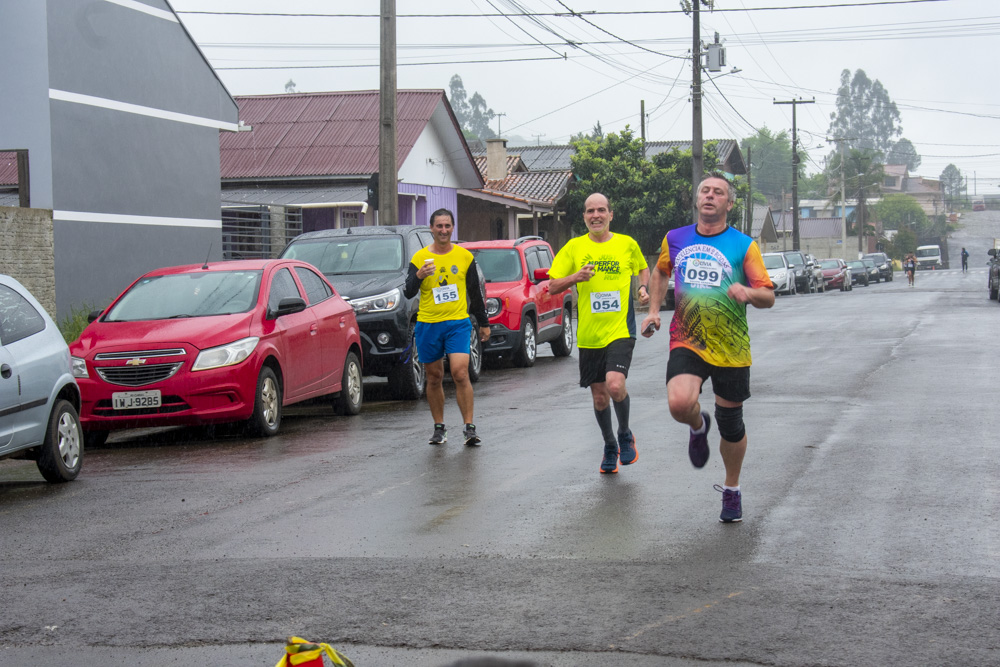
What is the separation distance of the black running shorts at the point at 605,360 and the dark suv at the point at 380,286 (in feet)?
14.3

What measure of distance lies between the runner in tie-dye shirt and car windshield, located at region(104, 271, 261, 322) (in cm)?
552

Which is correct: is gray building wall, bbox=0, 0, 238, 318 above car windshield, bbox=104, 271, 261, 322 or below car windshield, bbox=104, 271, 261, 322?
above

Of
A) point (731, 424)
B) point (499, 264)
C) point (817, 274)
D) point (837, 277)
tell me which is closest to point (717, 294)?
point (731, 424)

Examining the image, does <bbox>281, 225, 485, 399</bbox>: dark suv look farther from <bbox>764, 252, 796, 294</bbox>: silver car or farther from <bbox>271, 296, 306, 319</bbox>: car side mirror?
<bbox>764, 252, 796, 294</bbox>: silver car

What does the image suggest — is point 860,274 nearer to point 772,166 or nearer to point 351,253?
point 351,253

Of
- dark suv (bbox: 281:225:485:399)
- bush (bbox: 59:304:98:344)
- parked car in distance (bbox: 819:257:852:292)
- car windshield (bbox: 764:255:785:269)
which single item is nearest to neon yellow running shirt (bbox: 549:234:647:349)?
dark suv (bbox: 281:225:485:399)

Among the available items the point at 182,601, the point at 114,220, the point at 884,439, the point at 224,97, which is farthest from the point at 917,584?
the point at 224,97

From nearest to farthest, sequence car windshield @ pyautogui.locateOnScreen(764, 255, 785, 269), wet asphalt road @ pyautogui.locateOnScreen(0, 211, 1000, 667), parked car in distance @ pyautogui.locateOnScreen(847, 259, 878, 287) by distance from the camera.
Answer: wet asphalt road @ pyautogui.locateOnScreen(0, 211, 1000, 667), car windshield @ pyautogui.locateOnScreen(764, 255, 785, 269), parked car in distance @ pyautogui.locateOnScreen(847, 259, 878, 287)

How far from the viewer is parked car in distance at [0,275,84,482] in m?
8.18

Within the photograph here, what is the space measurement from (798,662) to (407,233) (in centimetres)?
1111

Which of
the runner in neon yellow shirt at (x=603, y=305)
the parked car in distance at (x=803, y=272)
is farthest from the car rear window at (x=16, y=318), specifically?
the parked car in distance at (x=803, y=272)

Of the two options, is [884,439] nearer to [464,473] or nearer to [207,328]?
[464,473]

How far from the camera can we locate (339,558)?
6.03 m

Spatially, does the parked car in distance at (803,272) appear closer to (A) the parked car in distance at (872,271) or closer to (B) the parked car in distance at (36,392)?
(A) the parked car in distance at (872,271)
